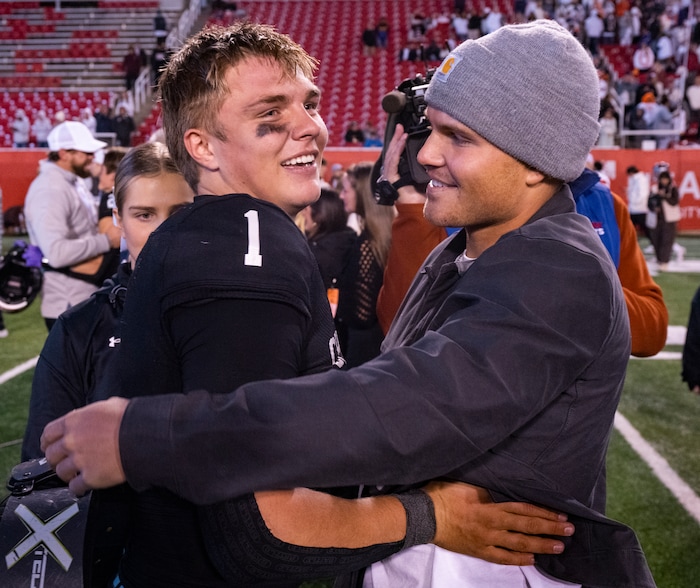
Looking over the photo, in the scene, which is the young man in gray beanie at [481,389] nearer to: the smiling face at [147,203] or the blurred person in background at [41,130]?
the smiling face at [147,203]

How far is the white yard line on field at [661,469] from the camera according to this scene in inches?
173

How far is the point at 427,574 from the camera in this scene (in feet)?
4.81

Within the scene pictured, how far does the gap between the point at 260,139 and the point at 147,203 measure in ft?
3.59

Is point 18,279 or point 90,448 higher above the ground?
point 90,448

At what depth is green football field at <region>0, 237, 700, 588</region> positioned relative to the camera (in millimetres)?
3871

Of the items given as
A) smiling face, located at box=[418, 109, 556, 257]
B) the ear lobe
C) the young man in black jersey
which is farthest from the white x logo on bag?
the ear lobe

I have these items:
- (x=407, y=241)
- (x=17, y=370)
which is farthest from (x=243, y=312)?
(x=17, y=370)

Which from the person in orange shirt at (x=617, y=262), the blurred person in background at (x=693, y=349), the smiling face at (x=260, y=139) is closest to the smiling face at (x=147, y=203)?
the person in orange shirt at (x=617, y=262)

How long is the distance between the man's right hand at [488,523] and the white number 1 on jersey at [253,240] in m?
0.51

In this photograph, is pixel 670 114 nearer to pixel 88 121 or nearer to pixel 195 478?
pixel 88 121

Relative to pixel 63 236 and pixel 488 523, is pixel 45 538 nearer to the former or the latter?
pixel 488 523

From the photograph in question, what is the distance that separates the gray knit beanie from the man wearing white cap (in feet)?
13.1

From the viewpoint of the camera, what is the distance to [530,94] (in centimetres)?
A: 143

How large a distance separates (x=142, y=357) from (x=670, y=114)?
64.3 feet
